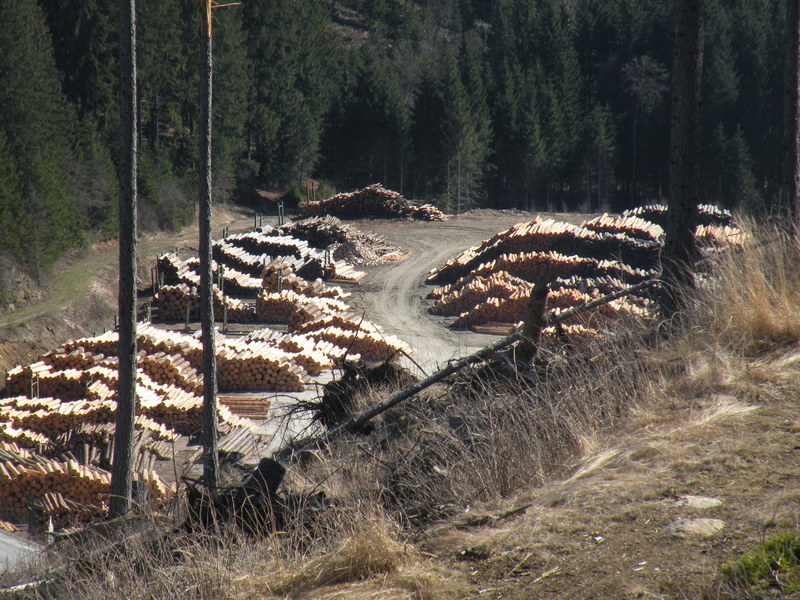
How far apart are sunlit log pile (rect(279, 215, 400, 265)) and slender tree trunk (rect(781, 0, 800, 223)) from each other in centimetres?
2878

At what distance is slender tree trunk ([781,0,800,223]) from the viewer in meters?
12.9

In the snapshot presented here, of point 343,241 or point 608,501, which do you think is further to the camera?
point 343,241

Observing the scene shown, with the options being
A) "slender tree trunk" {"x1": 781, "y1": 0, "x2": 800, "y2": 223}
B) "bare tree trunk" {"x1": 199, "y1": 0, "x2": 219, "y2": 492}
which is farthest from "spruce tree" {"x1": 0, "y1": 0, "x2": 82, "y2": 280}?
"slender tree trunk" {"x1": 781, "y1": 0, "x2": 800, "y2": 223}

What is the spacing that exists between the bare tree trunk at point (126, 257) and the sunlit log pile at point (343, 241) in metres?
27.3

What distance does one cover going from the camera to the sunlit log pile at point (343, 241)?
136 ft

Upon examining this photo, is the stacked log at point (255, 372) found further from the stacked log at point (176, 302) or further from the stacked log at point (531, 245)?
the stacked log at point (531, 245)

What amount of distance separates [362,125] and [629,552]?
66.0 m

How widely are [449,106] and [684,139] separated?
5633 centimetres

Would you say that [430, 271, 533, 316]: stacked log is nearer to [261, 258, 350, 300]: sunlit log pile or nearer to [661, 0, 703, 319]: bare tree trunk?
[261, 258, 350, 300]: sunlit log pile

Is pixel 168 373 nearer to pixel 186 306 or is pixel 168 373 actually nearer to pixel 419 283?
pixel 186 306

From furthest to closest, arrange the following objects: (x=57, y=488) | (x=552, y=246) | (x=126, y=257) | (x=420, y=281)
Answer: (x=420, y=281) → (x=552, y=246) → (x=57, y=488) → (x=126, y=257)

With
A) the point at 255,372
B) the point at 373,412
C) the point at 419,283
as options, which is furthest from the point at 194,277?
the point at 373,412

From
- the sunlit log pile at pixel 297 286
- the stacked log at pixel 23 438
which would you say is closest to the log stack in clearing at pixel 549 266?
the sunlit log pile at pixel 297 286

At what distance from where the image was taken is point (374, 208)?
53.1m
